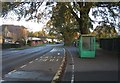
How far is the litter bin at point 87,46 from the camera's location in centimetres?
3294

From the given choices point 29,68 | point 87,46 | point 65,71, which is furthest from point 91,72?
point 87,46

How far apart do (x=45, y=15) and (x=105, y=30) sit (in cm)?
849

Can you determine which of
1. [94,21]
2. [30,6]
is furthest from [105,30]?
[30,6]

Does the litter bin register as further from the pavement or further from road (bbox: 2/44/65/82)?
the pavement

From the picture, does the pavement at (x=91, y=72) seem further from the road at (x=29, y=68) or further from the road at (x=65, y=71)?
the road at (x=29, y=68)

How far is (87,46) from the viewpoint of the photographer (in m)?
33.2

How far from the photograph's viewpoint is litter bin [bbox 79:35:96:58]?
32938 mm

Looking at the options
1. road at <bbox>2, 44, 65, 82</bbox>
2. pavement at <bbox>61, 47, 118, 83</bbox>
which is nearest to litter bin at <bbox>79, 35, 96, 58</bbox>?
road at <bbox>2, 44, 65, 82</bbox>

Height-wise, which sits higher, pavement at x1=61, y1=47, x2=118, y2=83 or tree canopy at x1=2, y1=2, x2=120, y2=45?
tree canopy at x1=2, y1=2, x2=120, y2=45

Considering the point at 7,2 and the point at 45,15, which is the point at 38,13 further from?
the point at 7,2

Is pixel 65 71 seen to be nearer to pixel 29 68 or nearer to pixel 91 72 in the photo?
pixel 91 72

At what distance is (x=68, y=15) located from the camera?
44.1 m

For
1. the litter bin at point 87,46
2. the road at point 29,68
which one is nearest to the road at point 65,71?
the road at point 29,68

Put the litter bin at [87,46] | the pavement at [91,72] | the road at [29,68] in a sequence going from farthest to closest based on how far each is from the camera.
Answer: the litter bin at [87,46] → the road at [29,68] → the pavement at [91,72]
